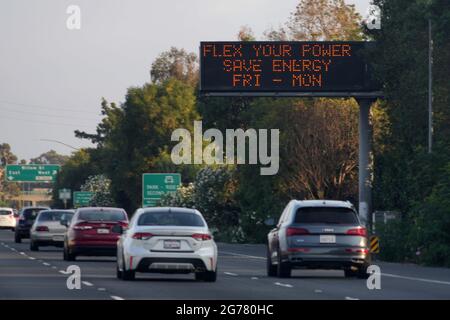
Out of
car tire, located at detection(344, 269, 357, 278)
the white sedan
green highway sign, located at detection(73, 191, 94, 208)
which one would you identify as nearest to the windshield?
car tire, located at detection(344, 269, 357, 278)

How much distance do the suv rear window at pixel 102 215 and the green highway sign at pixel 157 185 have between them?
1550 inches

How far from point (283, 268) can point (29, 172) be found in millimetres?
124447

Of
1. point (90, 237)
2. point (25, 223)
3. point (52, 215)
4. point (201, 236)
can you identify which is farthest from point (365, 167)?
point (201, 236)

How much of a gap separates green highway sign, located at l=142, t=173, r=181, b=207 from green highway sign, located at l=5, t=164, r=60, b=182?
A: 69502 mm

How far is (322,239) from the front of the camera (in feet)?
109

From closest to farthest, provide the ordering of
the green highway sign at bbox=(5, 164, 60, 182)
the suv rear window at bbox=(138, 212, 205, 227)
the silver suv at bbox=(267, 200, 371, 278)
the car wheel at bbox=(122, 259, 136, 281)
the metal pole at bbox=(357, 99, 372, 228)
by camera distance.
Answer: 1. the car wheel at bbox=(122, 259, 136, 281)
2. the suv rear window at bbox=(138, 212, 205, 227)
3. the silver suv at bbox=(267, 200, 371, 278)
4. the metal pole at bbox=(357, 99, 372, 228)
5. the green highway sign at bbox=(5, 164, 60, 182)

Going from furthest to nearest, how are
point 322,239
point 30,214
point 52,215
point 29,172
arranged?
point 29,172
point 30,214
point 52,215
point 322,239

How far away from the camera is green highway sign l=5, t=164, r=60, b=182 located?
155375 mm

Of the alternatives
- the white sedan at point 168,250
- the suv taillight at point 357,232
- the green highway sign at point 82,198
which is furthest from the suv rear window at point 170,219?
the green highway sign at point 82,198

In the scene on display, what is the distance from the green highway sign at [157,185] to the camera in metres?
86.4

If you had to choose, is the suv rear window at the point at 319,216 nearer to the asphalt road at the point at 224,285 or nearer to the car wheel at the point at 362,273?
the car wheel at the point at 362,273

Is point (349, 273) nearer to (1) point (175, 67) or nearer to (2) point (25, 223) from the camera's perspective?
(2) point (25, 223)

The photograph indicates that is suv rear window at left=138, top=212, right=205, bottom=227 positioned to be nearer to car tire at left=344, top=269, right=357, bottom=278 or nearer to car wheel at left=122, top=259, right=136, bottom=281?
car wheel at left=122, top=259, right=136, bottom=281
